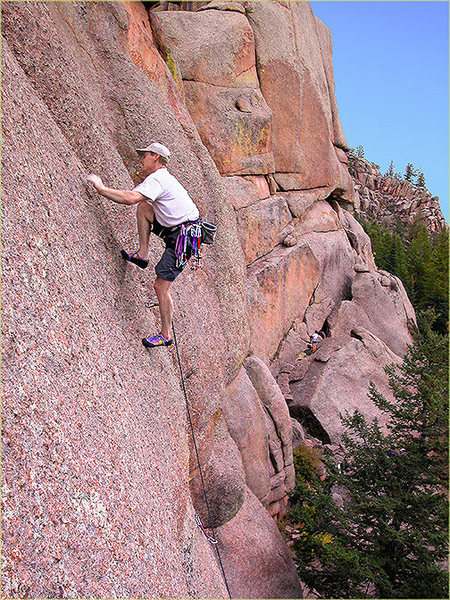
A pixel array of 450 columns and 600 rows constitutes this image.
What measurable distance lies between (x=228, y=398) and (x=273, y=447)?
3516mm

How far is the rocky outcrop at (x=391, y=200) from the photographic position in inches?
2805

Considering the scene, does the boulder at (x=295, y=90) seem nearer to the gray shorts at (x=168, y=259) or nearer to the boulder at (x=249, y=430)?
the boulder at (x=249, y=430)

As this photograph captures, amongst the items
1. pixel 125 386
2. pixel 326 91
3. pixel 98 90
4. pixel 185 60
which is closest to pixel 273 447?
pixel 125 386

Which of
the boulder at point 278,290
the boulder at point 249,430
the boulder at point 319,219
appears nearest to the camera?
the boulder at point 249,430

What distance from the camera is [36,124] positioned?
5.20 meters

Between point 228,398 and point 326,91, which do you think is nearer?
point 228,398

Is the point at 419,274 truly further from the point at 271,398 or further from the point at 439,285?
the point at 271,398

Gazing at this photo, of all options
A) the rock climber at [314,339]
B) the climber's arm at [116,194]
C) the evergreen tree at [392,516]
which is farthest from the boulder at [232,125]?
the climber's arm at [116,194]

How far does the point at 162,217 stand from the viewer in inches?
235

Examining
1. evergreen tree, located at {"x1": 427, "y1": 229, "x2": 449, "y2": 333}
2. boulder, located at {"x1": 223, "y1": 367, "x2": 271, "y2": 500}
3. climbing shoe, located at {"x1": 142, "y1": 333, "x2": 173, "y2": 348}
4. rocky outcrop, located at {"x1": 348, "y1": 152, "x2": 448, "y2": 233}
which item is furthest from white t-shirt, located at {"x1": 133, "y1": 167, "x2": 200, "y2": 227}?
rocky outcrop, located at {"x1": 348, "y1": 152, "x2": 448, "y2": 233}

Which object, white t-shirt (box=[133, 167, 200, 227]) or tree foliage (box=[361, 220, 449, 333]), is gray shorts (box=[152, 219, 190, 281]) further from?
tree foliage (box=[361, 220, 449, 333])

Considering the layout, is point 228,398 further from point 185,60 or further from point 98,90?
point 185,60

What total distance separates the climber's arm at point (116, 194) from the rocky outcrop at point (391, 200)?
2613 inches

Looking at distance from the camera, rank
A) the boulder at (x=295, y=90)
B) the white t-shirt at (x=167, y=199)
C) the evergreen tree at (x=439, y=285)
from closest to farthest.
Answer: the white t-shirt at (x=167, y=199) → the boulder at (x=295, y=90) → the evergreen tree at (x=439, y=285)
